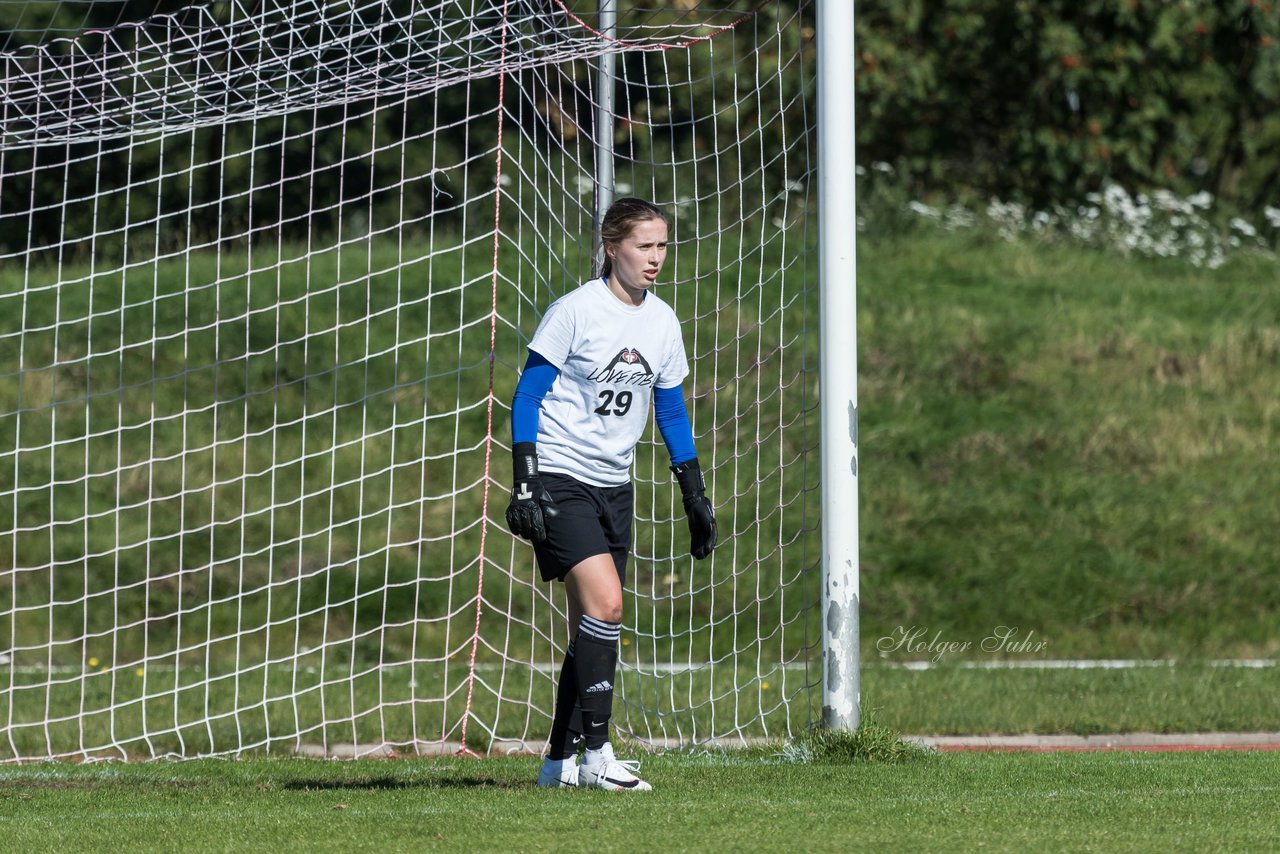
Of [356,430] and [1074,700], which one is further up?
[1074,700]

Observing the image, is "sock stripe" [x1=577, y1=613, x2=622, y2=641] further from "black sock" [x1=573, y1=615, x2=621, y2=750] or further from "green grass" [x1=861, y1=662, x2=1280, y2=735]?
"green grass" [x1=861, y1=662, x2=1280, y2=735]

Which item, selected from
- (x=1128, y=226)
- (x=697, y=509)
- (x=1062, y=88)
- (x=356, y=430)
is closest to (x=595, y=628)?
(x=697, y=509)

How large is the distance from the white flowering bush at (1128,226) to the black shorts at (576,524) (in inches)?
499

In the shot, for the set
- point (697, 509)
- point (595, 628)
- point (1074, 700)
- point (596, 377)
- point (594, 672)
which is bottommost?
point (1074, 700)

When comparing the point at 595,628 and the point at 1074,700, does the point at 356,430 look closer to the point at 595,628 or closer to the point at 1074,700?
the point at 1074,700

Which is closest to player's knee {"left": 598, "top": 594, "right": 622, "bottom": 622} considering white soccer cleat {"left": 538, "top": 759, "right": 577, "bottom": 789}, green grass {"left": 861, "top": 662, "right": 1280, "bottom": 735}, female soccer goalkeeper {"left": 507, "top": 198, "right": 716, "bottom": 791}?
female soccer goalkeeper {"left": 507, "top": 198, "right": 716, "bottom": 791}

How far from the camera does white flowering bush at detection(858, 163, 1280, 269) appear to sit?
17.5 meters

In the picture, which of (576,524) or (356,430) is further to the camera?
(356,430)

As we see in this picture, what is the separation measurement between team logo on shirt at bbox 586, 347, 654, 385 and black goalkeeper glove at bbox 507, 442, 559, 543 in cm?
32

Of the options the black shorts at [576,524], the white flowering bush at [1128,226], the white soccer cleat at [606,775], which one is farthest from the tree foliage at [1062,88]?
the white soccer cleat at [606,775]

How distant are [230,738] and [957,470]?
704 centimetres

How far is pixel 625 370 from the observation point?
17.5 ft

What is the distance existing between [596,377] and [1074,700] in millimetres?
4350

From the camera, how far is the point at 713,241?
13406mm
